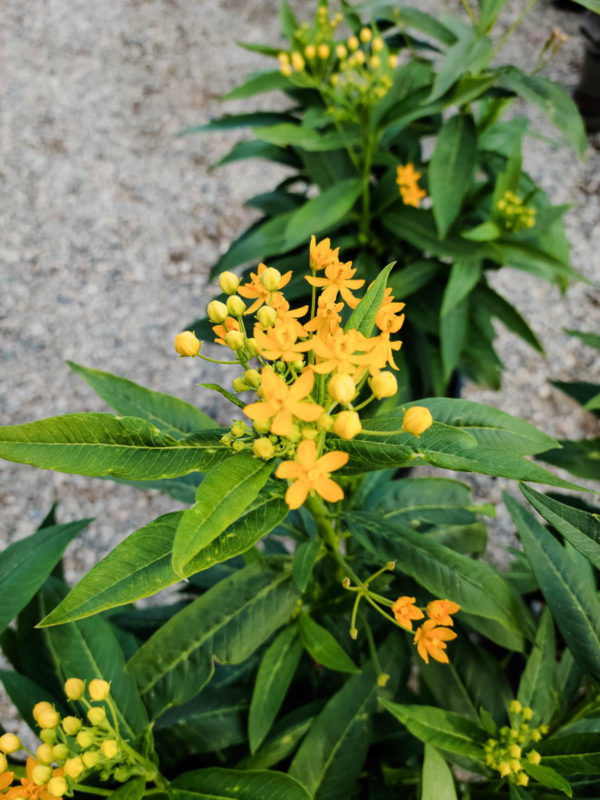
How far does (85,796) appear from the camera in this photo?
943 millimetres

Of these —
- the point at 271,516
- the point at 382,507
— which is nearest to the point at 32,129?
the point at 382,507

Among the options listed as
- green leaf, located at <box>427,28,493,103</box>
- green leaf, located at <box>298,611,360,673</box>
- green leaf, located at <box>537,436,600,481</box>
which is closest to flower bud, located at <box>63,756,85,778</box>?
green leaf, located at <box>298,611,360,673</box>

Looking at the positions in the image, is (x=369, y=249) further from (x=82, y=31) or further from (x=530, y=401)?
(x=82, y=31)

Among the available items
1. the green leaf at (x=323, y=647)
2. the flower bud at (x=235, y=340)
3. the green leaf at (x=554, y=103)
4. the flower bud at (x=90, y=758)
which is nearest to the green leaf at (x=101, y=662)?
the flower bud at (x=90, y=758)

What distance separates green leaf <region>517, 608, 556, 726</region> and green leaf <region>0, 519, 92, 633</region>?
76cm

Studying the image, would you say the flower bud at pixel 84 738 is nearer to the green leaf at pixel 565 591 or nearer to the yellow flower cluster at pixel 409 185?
the green leaf at pixel 565 591

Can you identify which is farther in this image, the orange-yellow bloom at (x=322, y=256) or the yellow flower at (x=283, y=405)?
the orange-yellow bloom at (x=322, y=256)

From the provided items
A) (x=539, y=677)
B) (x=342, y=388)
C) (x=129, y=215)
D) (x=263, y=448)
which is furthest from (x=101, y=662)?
(x=129, y=215)

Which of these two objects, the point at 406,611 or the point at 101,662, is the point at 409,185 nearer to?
the point at 406,611

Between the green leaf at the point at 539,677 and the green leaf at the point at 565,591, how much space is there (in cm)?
8

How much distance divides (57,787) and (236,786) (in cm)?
23

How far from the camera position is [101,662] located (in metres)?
0.89

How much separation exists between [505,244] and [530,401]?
1.12 meters

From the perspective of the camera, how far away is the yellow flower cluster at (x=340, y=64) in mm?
1502
